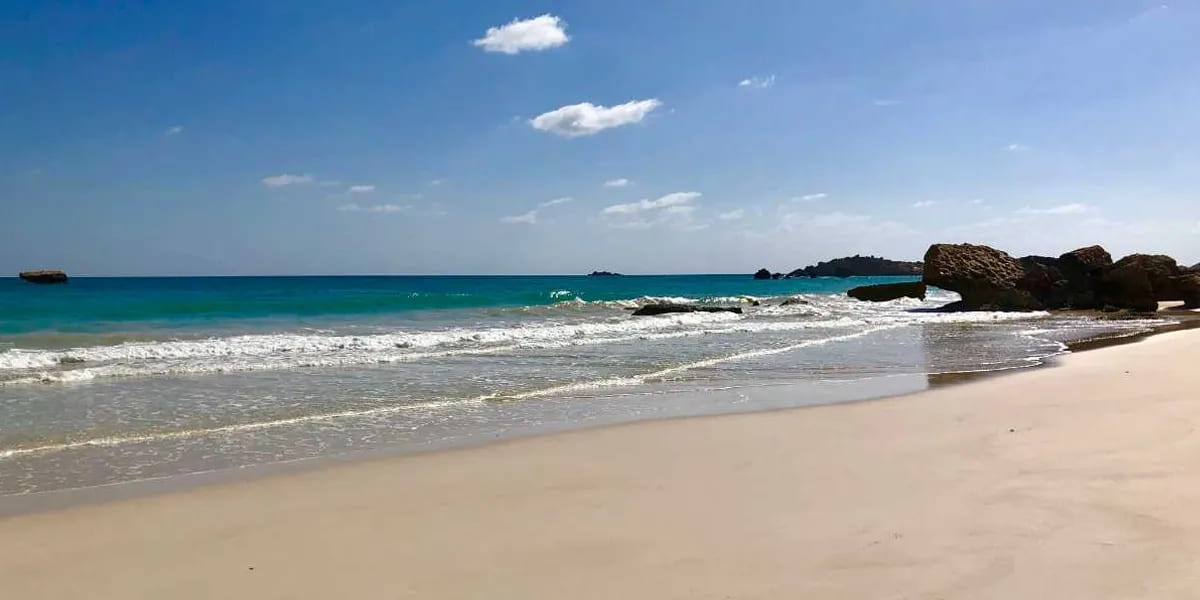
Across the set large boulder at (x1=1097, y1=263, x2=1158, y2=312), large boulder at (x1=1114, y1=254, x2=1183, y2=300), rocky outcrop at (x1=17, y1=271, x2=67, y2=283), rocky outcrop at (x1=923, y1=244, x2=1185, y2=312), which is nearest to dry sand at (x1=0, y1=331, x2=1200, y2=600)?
rocky outcrop at (x1=923, y1=244, x2=1185, y2=312)

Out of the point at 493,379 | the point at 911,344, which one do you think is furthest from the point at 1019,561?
the point at 911,344

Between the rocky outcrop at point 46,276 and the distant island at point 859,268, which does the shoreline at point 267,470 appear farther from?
the distant island at point 859,268

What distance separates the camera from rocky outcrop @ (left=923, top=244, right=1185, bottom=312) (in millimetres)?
30516

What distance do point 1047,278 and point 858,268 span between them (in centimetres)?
14376

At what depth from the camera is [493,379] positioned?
11.8 meters

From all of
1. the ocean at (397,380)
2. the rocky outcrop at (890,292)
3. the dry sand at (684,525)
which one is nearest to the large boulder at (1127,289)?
the ocean at (397,380)

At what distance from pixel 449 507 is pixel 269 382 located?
771cm

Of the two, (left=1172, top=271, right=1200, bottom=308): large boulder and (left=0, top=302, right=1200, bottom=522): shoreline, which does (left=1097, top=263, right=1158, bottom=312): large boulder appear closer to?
(left=1172, top=271, right=1200, bottom=308): large boulder

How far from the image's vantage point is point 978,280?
3167cm

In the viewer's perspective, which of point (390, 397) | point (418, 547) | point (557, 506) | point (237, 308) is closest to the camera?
point (418, 547)

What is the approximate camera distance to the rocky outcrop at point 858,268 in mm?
167375

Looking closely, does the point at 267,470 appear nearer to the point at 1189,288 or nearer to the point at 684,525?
the point at 684,525

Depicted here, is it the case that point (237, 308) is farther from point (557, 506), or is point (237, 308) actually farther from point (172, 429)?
point (557, 506)

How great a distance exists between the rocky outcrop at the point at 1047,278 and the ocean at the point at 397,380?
6719 mm
